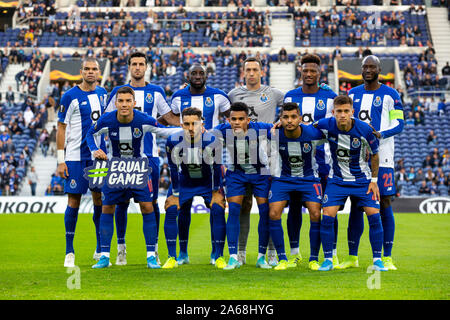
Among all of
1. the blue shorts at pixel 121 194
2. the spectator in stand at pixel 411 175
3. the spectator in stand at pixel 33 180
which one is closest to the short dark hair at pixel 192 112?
the blue shorts at pixel 121 194

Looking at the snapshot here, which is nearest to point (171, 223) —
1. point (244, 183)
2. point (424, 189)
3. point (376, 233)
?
point (244, 183)

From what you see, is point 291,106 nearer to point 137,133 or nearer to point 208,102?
point 208,102

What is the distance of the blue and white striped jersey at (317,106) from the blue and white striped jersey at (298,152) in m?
0.39

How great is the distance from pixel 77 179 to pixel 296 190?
2.74 metres

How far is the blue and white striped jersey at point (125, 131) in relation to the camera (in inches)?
312

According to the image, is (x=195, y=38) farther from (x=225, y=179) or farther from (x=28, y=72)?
(x=225, y=179)

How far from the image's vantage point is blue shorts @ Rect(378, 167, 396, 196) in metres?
7.98

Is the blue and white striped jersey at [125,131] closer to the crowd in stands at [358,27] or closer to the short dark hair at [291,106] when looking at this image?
the short dark hair at [291,106]

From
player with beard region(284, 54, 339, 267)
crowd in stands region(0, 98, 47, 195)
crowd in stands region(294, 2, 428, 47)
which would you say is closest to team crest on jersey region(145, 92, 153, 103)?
player with beard region(284, 54, 339, 267)

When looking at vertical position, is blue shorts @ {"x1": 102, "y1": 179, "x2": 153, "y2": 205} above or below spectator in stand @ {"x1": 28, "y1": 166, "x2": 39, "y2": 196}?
above

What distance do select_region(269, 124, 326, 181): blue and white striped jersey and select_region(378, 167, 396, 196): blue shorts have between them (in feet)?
2.55

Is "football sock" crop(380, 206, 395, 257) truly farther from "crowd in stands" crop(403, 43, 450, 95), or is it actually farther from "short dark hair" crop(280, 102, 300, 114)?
"crowd in stands" crop(403, 43, 450, 95)

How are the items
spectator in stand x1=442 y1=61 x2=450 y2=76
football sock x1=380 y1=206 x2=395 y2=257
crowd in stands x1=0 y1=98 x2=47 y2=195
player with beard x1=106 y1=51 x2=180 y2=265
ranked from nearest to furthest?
football sock x1=380 y1=206 x2=395 y2=257, player with beard x1=106 y1=51 x2=180 y2=265, crowd in stands x1=0 y1=98 x2=47 y2=195, spectator in stand x1=442 y1=61 x2=450 y2=76

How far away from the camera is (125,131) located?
7930 millimetres
